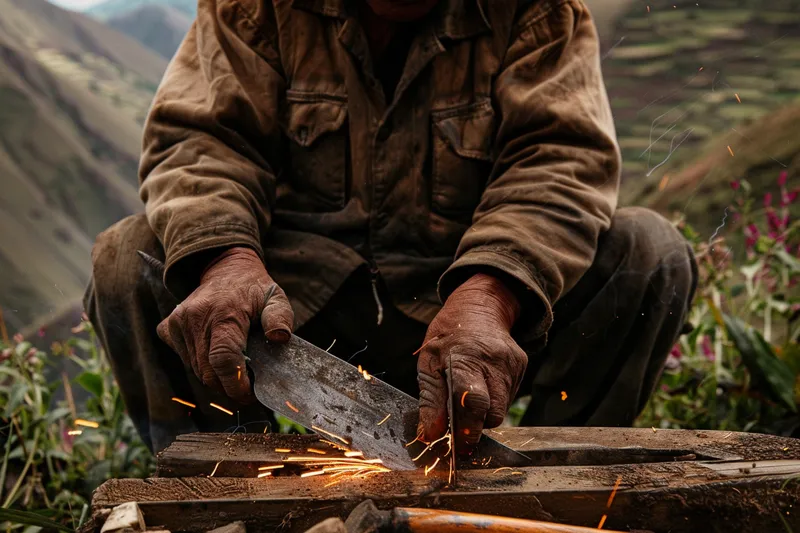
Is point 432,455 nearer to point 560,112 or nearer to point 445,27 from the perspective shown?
point 560,112

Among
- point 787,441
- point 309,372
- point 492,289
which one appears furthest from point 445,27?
point 787,441

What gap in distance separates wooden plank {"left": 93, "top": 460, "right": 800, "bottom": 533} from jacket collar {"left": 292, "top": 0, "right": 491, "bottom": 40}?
4.51 feet

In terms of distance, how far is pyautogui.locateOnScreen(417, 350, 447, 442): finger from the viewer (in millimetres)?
1829

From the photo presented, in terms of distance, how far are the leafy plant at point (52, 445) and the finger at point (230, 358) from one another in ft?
3.55

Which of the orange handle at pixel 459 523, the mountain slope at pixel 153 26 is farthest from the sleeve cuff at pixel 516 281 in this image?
the mountain slope at pixel 153 26

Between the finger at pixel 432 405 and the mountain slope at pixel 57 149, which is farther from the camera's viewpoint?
the mountain slope at pixel 57 149

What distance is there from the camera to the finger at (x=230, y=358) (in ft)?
6.42

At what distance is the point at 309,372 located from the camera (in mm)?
1940

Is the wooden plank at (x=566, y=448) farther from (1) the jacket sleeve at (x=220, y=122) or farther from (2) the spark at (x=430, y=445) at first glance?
(1) the jacket sleeve at (x=220, y=122)

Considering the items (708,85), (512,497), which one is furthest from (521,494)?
(708,85)

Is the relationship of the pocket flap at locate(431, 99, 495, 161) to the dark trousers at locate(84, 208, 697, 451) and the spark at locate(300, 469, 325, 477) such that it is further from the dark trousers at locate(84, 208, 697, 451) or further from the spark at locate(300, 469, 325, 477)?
the spark at locate(300, 469, 325, 477)

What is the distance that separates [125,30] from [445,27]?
19.3 feet

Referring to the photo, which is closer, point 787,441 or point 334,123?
point 787,441

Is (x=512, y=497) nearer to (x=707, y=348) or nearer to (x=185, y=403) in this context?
(x=185, y=403)
